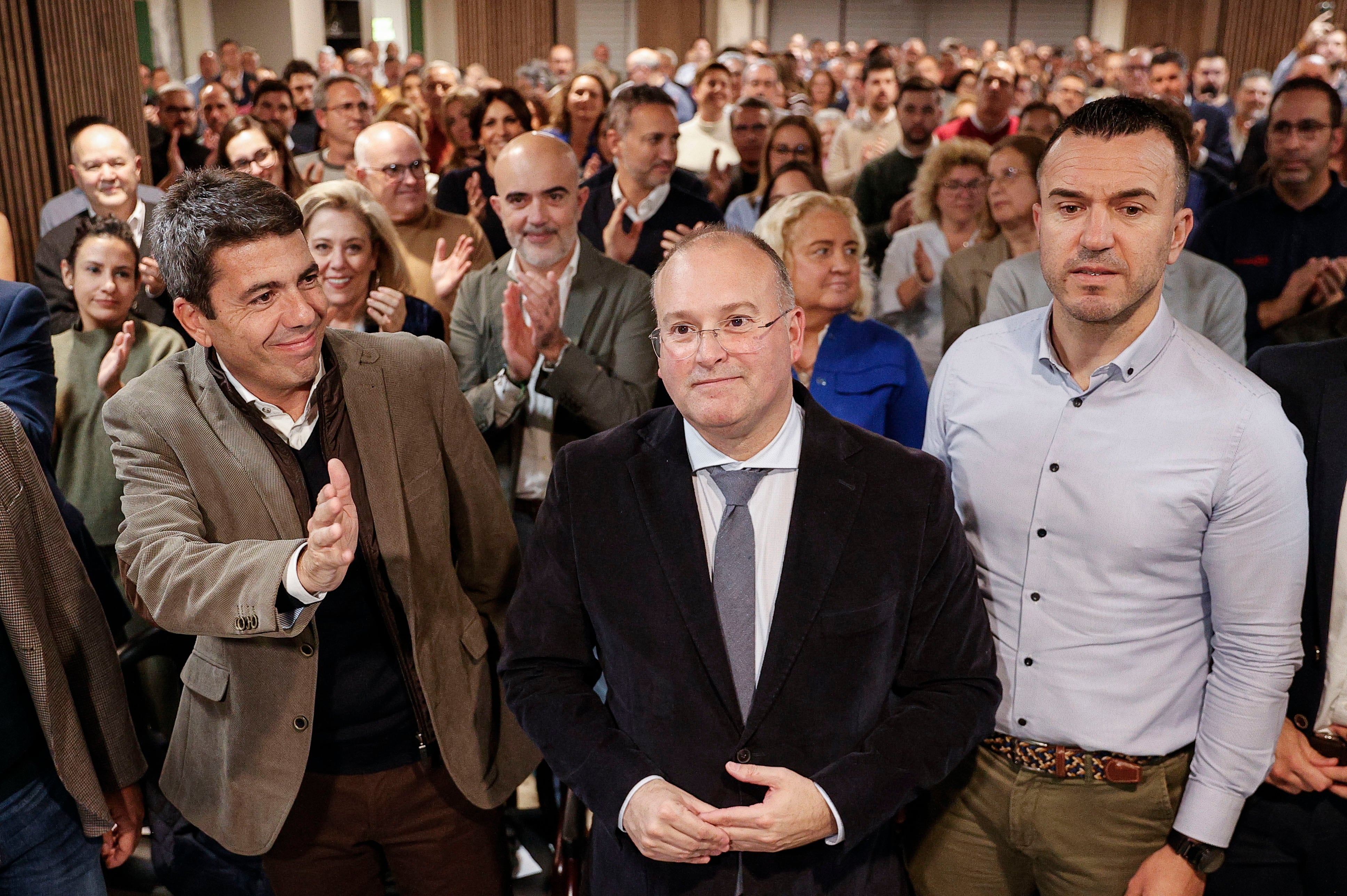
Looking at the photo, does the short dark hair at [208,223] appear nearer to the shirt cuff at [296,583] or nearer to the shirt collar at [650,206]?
the shirt cuff at [296,583]

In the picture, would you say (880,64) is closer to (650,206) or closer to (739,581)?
(650,206)

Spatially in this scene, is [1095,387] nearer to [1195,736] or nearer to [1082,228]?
[1082,228]

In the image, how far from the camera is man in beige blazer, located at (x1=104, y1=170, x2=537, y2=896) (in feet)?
5.73

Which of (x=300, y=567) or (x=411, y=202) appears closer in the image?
(x=300, y=567)

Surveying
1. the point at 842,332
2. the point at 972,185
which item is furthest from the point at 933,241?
the point at 842,332

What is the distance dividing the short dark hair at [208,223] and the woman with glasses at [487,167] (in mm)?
2917

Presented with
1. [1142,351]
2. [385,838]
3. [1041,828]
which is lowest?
[385,838]

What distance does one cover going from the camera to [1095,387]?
1.76 m

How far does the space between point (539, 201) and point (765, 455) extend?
157 cm

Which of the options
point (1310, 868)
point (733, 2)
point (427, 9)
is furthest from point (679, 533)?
point (733, 2)

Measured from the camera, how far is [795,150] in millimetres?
4758

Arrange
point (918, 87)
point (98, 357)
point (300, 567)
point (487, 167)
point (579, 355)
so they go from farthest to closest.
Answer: point (918, 87) < point (487, 167) < point (98, 357) < point (579, 355) < point (300, 567)

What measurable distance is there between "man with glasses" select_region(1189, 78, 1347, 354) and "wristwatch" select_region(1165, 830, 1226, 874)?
2.70 metres

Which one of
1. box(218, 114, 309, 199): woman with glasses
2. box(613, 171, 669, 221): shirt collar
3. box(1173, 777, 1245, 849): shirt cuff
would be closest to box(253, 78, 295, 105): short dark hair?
box(218, 114, 309, 199): woman with glasses
